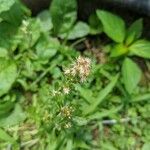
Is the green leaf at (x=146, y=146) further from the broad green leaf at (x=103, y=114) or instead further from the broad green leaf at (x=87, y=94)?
the broad green leaf at (x=87, y=94)

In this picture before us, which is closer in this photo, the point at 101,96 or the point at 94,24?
the point at 101,96

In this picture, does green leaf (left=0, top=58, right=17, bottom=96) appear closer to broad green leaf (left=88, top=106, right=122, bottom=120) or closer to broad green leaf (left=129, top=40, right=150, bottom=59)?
broad green leaf (left=88, top=106, right=122, bottom=120)

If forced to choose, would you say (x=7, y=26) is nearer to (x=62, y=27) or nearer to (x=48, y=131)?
(x=62, y=27)

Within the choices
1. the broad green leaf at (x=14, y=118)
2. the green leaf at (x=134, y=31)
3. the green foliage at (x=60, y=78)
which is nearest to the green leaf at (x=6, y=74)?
the green foliage at (x=60, y=78)

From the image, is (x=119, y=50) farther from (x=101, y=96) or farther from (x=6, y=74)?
(x=6, y=74)

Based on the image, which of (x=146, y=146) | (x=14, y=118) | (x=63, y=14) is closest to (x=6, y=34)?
(x=63, y=14)

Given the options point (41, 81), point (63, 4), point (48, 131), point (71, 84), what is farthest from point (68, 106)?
point (63, 4)

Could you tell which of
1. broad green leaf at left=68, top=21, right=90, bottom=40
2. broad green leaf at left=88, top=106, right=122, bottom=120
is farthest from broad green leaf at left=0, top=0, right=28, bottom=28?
broad green leaf at left=88, top=106, right=122, bottom=120
